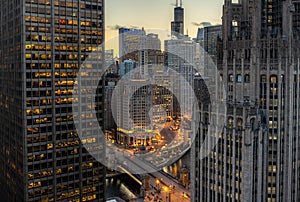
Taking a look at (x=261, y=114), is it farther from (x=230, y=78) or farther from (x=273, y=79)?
(x=230, y=78)

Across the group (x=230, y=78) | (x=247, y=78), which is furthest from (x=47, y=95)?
(x=247, y=78)

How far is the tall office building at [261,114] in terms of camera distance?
1986 inches

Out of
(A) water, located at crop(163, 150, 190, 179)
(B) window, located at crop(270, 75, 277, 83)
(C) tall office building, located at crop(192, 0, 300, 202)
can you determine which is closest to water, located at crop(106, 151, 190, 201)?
(A) water, located at crop(163, 150, 190, 179)

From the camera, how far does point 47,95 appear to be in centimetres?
4969

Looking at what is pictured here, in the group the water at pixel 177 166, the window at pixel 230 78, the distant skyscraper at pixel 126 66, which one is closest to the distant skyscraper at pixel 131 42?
the distant skyscraper at pixel 126 66

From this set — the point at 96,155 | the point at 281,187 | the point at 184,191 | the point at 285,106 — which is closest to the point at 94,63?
the point at 96,155

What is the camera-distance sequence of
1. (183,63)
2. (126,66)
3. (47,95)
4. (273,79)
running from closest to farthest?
(47,95) → (273,79) → (183,63) → (126,66)

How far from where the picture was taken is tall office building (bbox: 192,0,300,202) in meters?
50.4

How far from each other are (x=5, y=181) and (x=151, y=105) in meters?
93.2

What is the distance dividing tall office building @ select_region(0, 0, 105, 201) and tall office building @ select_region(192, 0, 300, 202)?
20.0 meters

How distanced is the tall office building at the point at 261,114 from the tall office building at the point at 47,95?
20037 mm

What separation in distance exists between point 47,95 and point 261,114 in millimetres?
31647

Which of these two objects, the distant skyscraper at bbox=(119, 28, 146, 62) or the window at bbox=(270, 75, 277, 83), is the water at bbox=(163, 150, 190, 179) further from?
the distant skyscraper at bbox=(119, 28, 146, 62)

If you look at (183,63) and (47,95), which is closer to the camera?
(47,95)
